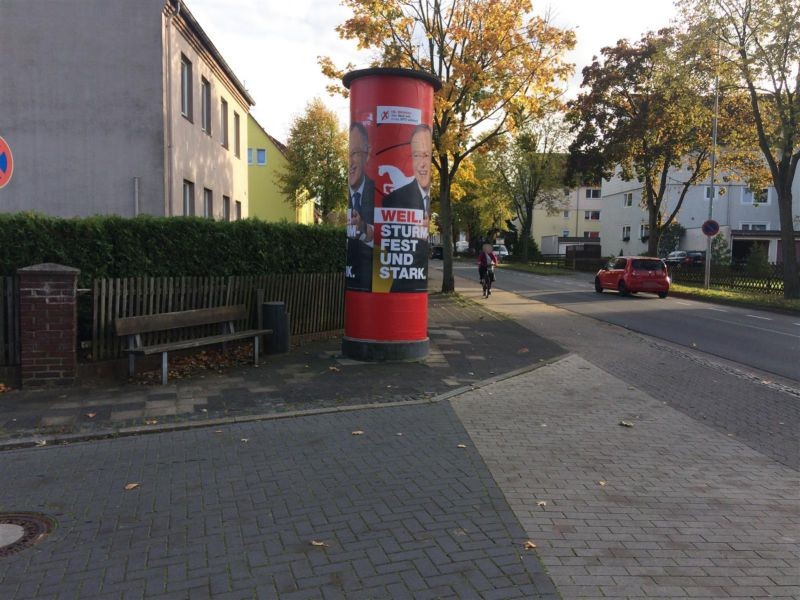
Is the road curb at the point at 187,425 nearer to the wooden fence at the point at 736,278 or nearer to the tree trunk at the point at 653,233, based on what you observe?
the wooden fence at the point at 736,278

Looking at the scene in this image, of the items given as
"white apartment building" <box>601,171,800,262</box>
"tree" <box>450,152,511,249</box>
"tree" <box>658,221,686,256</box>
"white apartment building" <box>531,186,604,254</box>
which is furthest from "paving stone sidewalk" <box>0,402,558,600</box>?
"white apartment building" <box>531,186,604,254</box>

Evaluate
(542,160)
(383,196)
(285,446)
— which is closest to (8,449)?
(285,446)

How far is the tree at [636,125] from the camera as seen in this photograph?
99.2ft

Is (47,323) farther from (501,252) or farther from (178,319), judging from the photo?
(501,252)

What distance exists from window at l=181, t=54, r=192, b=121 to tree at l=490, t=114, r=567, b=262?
3404 centimetres

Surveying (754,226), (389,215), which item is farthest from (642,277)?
(754,226)

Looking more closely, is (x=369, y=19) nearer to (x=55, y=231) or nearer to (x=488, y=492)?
(x=55, y=231)

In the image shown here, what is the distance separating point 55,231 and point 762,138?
937 inches

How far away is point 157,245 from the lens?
28.7 ft

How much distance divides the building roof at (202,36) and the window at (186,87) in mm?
788

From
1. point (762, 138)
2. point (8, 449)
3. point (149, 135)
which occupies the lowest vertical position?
point (8, 449)

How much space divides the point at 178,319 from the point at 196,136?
1025 cm

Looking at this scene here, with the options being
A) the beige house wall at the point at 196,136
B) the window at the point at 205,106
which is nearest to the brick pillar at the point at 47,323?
the beige house wall at the point at 196,136

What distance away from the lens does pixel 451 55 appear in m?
19.8
